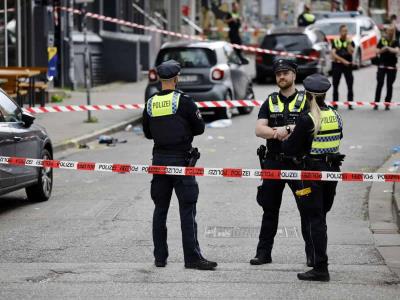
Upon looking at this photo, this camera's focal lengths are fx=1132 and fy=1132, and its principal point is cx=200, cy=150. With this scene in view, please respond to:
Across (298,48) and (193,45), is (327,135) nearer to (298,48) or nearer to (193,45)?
(193,45)

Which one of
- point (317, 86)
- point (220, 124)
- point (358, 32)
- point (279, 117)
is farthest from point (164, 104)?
point (358, 32)

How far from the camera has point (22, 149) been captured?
12773 mm

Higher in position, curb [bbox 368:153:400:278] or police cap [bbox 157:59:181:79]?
police cap [bbox 157:59:181:79]

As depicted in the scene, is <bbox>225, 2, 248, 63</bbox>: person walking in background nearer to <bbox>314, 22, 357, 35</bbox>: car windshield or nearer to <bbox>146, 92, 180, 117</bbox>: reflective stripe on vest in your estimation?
<bbox>314, 22, 357, 35</bbox>: car windshield

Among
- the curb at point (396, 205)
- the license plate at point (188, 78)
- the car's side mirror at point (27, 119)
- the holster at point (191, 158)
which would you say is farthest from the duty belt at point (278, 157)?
the license plate at point (188, 78)

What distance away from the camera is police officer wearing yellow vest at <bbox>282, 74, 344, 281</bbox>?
28.5ft

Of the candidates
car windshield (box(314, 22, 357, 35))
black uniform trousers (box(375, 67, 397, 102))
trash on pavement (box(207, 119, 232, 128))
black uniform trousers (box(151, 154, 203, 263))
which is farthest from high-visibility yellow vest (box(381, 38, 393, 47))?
black uniform trousers (box(151, 154, 203, 263))

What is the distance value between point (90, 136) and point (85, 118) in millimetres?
3177

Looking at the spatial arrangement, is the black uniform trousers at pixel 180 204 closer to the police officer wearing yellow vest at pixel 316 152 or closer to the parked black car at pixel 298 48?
the police officer wearing yellow vest at pixel 316 152

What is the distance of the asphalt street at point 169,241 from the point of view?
8.35m

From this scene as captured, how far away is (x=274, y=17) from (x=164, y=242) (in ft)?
127

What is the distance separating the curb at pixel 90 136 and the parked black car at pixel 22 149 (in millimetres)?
4831

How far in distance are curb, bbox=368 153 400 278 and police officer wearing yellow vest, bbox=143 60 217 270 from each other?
168cm

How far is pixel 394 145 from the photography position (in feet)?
61.9
